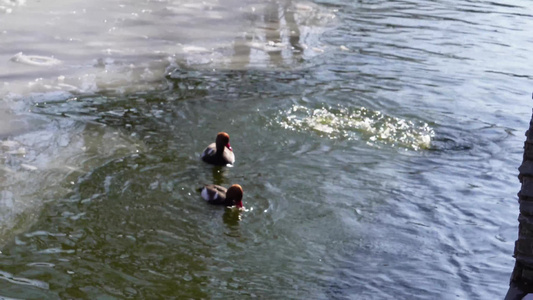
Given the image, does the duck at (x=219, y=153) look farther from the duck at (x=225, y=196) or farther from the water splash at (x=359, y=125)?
the water splash at (x=359, y=125)

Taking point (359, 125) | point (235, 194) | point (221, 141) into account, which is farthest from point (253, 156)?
point (359, 125)

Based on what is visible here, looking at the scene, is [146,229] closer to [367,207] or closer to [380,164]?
[367,207]

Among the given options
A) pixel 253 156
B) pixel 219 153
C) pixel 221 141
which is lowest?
pixel 253 156

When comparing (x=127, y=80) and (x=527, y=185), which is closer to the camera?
(x=527, y=185)

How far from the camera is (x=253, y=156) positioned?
30.0 feet

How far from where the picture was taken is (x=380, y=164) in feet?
30.4

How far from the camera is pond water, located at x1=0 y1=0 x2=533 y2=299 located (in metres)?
6.59

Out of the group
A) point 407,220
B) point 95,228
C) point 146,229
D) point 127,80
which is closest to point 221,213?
point 146,229

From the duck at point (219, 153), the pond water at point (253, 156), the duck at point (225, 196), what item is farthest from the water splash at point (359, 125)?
the duck at point (225, 196)

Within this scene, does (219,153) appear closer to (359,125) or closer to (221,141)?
(221,141)

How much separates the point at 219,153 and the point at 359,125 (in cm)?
253

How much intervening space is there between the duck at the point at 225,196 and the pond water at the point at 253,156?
0.34 ft

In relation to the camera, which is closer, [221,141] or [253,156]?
[221,141]

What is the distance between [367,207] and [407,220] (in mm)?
459
